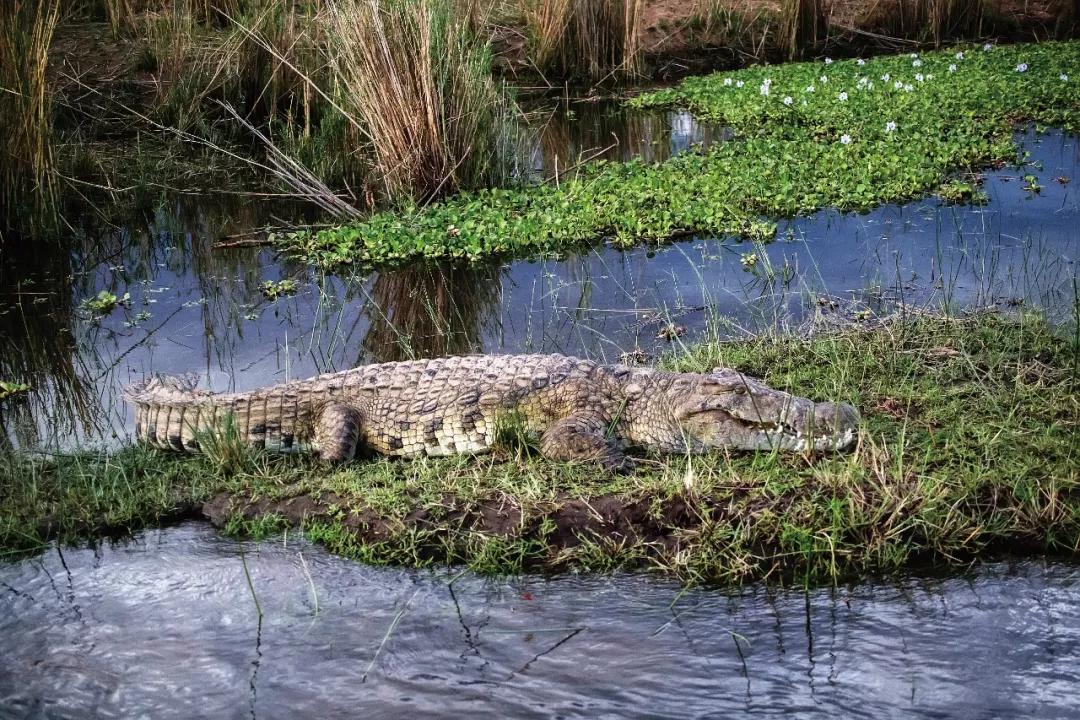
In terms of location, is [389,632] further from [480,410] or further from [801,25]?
[801,25]

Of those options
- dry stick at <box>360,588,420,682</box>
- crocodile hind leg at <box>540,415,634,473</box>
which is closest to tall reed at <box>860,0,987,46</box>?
crocodile hind leg at <box>540,415,634,473</box>

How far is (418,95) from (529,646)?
5490 mm

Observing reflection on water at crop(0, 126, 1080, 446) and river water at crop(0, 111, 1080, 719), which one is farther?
reflection on water at crop(0, 126, 1080, 446)

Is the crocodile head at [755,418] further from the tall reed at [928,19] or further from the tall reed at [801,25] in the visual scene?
the tall reed at [928,19]

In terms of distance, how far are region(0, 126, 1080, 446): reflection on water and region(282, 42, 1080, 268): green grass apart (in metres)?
0.25

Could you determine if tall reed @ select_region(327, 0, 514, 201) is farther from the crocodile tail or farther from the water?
the water

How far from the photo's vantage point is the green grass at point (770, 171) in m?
7.94

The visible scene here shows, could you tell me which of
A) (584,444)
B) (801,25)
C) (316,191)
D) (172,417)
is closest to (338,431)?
(172,417)

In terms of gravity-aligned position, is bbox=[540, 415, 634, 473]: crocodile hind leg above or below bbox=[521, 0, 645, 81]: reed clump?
below

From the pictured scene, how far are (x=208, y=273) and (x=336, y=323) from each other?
4.99 ft

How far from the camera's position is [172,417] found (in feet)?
16.9

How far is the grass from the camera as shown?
13.1ft

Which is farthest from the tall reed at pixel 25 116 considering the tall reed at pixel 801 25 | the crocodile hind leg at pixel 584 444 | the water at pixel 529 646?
the tall reed at pixel 801 25

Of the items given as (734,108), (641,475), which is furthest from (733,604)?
(734,108)
